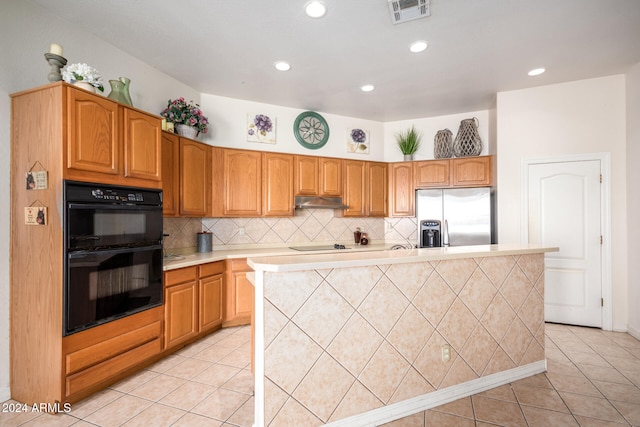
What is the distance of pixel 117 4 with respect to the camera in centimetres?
211

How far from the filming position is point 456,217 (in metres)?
3.96

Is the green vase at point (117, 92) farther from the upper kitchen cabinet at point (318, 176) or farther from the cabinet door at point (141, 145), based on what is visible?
the upper kitchen cabinet at point (318, 176)

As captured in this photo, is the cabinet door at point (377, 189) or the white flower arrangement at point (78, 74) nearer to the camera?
the white flower arrangement at point (78, 74)

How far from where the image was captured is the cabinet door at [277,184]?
3.79m

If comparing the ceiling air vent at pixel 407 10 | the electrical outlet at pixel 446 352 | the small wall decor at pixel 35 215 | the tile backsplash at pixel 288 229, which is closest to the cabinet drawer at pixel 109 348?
the small wall decor at pixel 35 215

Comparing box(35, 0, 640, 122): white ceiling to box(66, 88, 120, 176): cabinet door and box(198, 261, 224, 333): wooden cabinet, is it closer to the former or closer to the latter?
box(66, 88, 120, 176): cabinet door

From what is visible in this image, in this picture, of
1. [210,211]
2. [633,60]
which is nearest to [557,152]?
[633,60]

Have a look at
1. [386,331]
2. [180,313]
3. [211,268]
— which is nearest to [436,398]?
[386,331]

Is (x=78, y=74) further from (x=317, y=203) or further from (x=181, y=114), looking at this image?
(x=317, y=203)

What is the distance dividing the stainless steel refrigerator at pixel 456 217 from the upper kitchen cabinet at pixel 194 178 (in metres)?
2.90

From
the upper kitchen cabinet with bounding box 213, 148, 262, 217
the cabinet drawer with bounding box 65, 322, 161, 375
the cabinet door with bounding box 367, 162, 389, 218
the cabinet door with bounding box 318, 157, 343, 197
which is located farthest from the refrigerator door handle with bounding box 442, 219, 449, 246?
the cabinet drawer with bounding box 65, 322, 161, 375

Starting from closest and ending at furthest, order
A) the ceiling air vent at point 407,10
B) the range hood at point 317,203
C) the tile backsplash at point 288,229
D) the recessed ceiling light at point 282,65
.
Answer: the ceiling air vent at point 407,10, the recessed ceiling light at point 282,65, the tile backsplash at point 288,229, the range hood at point 317,203

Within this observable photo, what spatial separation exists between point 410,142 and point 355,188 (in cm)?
113

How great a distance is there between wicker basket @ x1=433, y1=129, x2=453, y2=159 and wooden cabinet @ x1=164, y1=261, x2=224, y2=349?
3.37 m
